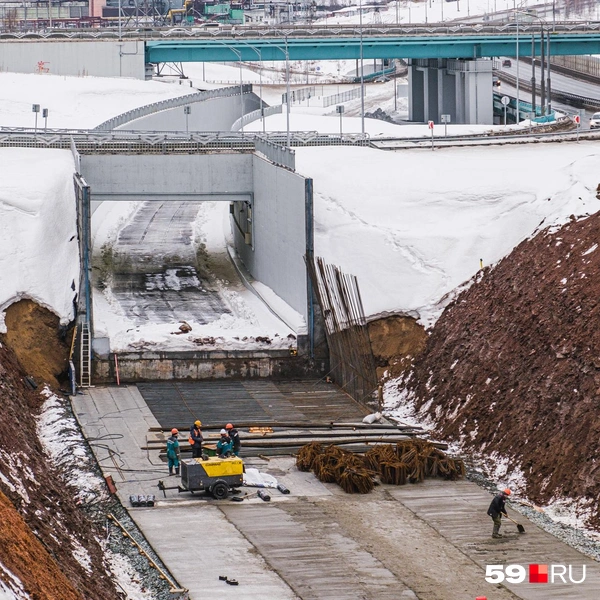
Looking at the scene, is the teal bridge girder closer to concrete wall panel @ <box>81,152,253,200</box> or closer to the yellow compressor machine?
concrete wall panel @ <box>81,152,253,200</box>

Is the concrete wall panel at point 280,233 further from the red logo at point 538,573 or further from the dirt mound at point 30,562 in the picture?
the dirt mound at point 30,562

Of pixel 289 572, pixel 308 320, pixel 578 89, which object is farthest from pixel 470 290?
pixel 578 89

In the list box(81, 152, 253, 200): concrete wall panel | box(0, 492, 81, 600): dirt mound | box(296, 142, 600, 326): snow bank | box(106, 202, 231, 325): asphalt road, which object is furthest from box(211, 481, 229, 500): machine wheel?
box(81, 152, 253, 200): concrete wall panel

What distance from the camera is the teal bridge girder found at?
104938 millimetres

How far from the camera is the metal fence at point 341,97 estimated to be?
11562cm

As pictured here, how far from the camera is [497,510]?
2859cm

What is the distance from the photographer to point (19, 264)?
45.8 m

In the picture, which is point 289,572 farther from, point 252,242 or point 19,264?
point 252,242

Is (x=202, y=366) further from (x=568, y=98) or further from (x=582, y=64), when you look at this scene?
(x=582, y=64)

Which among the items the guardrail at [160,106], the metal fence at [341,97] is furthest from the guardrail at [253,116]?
the metal fence at [341,97]

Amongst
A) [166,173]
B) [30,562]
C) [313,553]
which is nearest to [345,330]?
[166,173]

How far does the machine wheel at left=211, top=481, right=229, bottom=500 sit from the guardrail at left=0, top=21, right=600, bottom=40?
77505 millimetres

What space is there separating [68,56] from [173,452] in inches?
3342

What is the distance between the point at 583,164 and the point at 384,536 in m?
22.3
